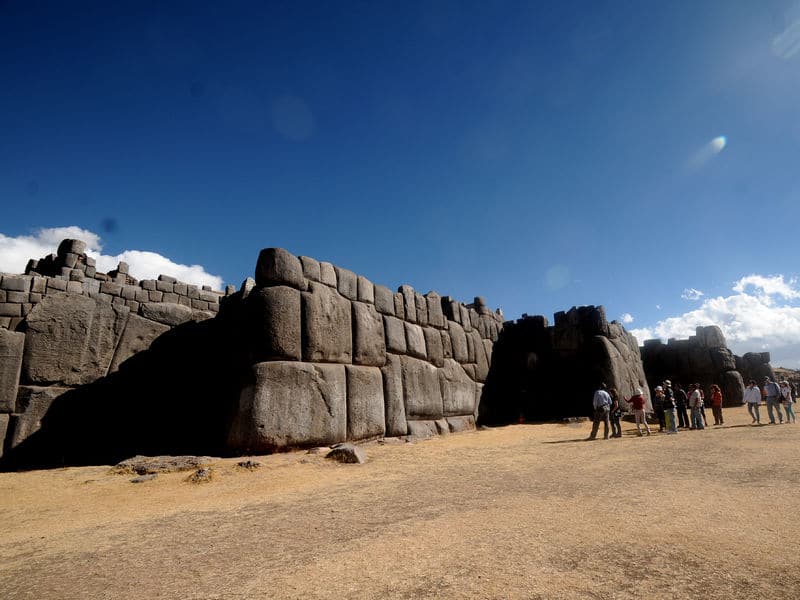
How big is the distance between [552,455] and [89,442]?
7491 millimetres

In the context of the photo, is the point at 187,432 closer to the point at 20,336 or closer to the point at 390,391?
the point at 20,336

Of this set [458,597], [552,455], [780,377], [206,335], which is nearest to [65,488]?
[206,335]

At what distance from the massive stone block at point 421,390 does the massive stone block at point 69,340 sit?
18.5ft

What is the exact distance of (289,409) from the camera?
22.5 ft

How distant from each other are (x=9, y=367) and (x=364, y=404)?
551 cm

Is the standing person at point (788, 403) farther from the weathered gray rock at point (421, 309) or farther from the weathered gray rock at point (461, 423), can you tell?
the weathered gray rock at point (421, 309)

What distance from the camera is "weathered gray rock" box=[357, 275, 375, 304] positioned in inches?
365

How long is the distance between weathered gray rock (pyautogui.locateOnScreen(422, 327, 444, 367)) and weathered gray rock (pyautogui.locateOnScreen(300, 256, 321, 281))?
12.2 ft

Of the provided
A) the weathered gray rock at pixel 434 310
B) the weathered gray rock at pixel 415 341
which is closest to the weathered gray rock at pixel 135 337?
the weathered gray rock at pixel 415 341

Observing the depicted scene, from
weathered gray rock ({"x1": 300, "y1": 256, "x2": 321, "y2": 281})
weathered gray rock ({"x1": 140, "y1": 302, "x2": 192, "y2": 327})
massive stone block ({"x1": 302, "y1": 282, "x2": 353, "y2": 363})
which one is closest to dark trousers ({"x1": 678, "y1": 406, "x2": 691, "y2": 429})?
massive stone block ({"x1": 302, "y1": 282, "x2": 353, "y2": 363})

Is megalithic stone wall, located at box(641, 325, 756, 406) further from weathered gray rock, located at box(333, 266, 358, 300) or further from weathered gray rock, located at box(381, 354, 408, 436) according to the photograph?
weathered gray rock, located at box(333, 266, 358, 300)

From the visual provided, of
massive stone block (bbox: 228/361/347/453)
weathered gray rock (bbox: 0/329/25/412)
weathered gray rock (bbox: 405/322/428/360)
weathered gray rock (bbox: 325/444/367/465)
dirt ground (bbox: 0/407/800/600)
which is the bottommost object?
dirt ground (bbox: 0/407/800/600)

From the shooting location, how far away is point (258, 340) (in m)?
6.98

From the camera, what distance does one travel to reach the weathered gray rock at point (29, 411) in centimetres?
640
